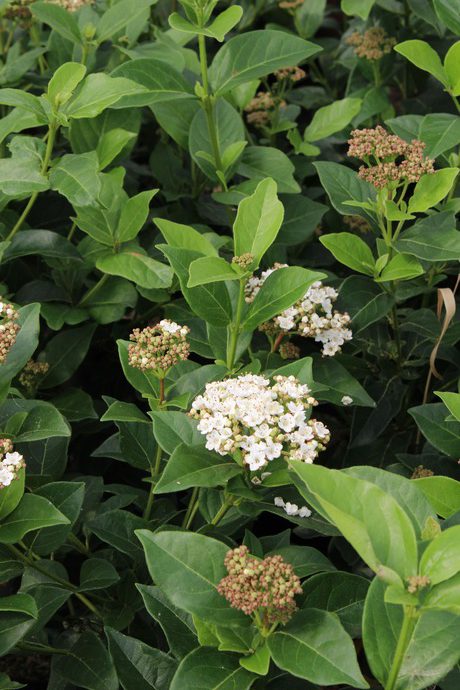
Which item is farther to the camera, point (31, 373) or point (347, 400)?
point (31, 373)

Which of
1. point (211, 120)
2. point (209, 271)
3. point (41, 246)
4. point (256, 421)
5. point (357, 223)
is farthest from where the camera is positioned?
point (357, 223)

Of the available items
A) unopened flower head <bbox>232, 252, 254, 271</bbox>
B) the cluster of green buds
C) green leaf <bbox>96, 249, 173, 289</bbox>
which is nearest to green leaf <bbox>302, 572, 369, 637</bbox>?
the cluster of green buds

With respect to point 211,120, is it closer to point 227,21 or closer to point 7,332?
point 227,21

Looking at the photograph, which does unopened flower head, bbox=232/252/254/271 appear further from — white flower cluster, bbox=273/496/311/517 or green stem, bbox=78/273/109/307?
green stem, bbox=78/273/109/307

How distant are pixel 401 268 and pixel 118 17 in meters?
1.28

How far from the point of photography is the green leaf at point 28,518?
6.08ft

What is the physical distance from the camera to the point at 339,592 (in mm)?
1775

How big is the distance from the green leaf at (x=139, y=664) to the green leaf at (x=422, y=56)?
168 centimetres

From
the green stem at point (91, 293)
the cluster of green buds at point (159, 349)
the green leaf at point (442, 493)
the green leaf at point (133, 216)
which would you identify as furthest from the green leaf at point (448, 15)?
the green leaf at point (442, 493)

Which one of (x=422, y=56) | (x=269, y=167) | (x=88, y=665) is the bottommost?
(x=88, y=665)

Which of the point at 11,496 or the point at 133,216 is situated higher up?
the point at 133,216

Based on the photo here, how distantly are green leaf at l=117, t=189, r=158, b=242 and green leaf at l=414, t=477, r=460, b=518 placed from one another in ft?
3.61

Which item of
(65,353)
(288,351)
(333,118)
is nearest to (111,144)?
(65,353)

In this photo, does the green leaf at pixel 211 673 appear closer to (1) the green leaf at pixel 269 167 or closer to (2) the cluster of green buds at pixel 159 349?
(2) the cluster of green buds at pixel 159 349
